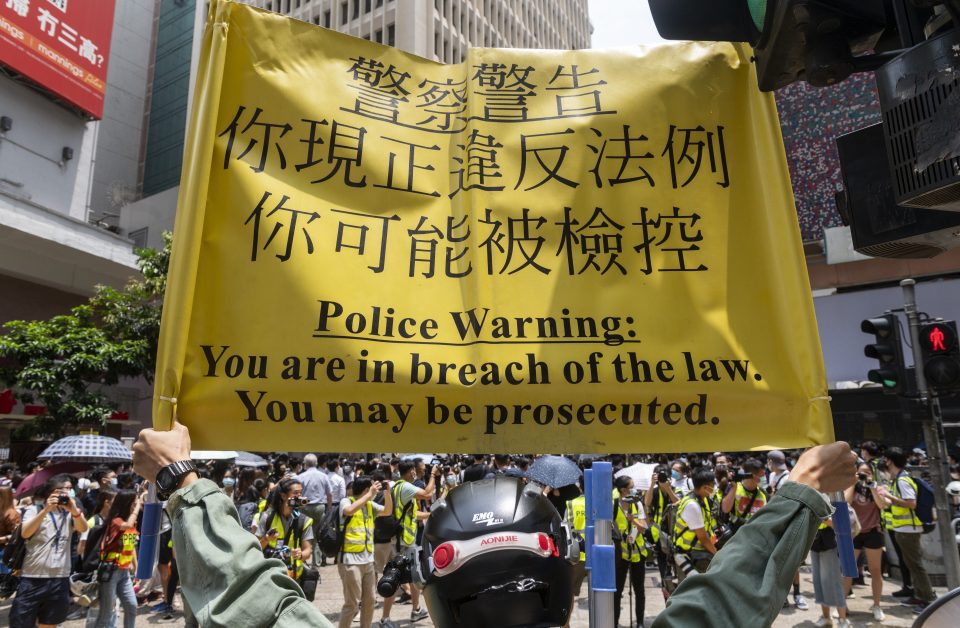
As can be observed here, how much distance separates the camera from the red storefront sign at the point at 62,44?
25.3 metres

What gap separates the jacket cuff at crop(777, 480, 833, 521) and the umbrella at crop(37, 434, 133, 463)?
14.7 meters

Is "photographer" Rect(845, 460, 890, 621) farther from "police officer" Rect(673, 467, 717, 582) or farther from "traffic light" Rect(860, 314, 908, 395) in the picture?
"police officer" Rect(673, 467, 717, 582)

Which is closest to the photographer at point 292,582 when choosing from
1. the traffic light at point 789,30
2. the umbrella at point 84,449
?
the traffic light at point 789,30

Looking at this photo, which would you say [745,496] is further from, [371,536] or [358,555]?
[358,555]

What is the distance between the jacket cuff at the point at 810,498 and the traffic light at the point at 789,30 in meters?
1.31

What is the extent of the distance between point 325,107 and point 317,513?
9.10 metres

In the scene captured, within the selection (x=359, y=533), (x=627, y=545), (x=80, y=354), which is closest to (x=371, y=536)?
(x=359, y=533)

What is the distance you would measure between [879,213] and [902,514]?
760cm

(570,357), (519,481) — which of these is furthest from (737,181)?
(519,481)

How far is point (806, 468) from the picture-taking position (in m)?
1.63

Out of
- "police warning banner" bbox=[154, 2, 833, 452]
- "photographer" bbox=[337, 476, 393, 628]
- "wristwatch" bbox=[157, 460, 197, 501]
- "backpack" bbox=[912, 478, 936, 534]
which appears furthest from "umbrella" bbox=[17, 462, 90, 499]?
"backpack" bbox=[912, 478, 936, 534]

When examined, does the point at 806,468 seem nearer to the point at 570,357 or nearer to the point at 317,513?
the point at 570,357

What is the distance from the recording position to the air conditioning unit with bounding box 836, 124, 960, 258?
2.24 m

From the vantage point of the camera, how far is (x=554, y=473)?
717 centimetres
